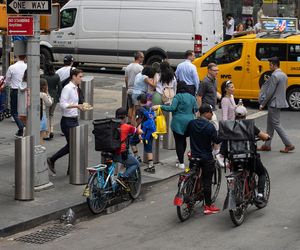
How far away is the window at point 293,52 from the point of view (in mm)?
18375

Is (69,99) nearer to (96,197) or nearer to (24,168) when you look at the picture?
(24,168)

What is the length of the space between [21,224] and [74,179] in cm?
201

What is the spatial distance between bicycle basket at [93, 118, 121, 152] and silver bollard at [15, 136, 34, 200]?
3.03ft

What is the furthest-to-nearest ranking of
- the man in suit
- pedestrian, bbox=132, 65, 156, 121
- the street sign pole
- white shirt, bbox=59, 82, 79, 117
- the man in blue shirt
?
pedestrian, bbox=132, 65, 156, 121
the man in suit
white shirt, bbox=59, 82, 79, 117
the street sign pole
the man in blue shirt

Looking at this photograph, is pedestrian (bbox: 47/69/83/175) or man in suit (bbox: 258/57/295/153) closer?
pedestrian (bbox: 47/69/83/175)

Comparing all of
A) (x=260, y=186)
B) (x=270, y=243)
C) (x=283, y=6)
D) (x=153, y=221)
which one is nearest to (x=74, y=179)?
(x=153, y=221)

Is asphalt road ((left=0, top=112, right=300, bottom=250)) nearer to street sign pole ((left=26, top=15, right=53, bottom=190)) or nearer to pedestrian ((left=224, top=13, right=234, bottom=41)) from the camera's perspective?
street sign pole ((left=26, top=15, right=53, bottom=190))

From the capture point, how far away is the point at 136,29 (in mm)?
24359

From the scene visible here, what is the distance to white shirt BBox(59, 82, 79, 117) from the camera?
35.1 feet

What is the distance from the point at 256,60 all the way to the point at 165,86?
6.26 metres

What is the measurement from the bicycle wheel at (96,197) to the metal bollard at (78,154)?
1.14m

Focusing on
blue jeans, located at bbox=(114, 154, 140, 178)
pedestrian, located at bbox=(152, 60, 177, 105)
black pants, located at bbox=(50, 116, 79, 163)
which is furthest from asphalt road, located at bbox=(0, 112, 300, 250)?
pedestrian, located at bbox=(152, 60, 177, 105)

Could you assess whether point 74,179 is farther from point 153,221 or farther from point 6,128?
point 6,128

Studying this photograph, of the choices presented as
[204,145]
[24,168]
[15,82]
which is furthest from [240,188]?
[15,82]
